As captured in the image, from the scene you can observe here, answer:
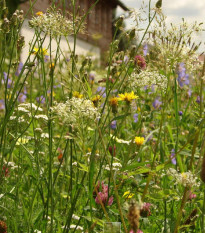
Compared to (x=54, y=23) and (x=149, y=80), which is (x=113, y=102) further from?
(x=54, y=23)

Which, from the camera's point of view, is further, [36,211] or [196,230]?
[196,230]

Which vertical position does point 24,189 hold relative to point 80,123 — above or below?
below

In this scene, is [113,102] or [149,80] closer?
[149,80]

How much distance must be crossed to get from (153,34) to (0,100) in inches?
98.7

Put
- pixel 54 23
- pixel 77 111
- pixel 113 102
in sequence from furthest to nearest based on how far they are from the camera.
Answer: pixel 113 102, pixel 54 23, pixel 77 111

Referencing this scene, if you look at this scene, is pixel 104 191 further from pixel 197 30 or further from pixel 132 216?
pixel 132 216

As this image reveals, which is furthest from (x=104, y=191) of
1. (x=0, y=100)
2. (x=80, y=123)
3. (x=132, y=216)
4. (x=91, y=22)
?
(x=91, y=22)

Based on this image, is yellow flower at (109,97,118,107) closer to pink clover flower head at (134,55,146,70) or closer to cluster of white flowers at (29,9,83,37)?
pink clover flower head at (134,55,146,70)

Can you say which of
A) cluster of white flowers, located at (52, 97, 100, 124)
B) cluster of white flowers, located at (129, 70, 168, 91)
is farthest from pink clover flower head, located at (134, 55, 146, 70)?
cluster of white flowers, located at (52, 97, 100, 124)

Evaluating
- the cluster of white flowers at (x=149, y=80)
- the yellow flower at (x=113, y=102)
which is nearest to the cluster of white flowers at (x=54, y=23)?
the cluster of white flowers at (x=149, y=80)

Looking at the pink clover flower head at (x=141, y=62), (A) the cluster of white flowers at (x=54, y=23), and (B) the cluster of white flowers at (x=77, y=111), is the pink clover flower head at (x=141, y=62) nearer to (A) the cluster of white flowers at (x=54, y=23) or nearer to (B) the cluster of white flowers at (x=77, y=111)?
(A) the cluster of white flowers at (x=54, y=23)

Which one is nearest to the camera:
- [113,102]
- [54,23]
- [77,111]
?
[77,111]

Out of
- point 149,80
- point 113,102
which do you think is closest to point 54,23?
point 149,80

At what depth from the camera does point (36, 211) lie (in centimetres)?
137
